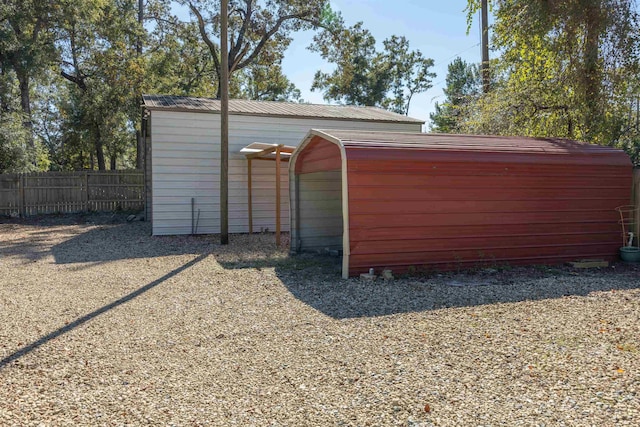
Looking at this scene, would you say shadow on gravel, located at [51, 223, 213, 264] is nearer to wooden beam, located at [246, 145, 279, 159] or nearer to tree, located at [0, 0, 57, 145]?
wooden beam, located at [246, 145, 279, 159]

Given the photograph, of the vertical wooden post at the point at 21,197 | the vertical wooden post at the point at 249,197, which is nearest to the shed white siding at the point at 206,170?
the vertical wooden post at the point at 249,197

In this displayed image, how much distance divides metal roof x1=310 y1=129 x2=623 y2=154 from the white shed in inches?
169

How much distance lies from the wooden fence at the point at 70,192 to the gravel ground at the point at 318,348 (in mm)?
9957

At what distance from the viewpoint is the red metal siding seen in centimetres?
655

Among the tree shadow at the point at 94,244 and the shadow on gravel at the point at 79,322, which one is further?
the tree shadow at the point at 94,244

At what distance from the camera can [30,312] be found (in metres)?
4.85

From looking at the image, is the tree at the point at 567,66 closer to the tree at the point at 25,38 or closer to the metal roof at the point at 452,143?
the metal roof at the point at 452,143

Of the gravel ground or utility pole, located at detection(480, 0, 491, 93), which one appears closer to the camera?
the gravel ground

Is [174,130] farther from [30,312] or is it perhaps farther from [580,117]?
[580,117]

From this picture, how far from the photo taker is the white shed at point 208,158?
1072 centimetres

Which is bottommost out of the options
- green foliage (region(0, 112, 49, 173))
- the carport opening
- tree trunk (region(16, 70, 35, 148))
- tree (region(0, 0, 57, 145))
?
the carport opening

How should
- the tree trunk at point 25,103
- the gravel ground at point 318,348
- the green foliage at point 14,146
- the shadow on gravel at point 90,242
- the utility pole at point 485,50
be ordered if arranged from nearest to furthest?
the gravel ground at point 318,348 < the shadow on gravel at point 90,242 < the utility pole at point 485,50 < the green foliage at point 14,146 < the tree trunk at point 25,103

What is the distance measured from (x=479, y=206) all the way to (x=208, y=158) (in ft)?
21.9

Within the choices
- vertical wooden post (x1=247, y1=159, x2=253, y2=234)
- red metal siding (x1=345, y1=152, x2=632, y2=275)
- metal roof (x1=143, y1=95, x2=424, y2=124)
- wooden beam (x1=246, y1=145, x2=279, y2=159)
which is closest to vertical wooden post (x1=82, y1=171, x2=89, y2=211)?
metal roof (x1=143, y1=95, x2=424, y2=124)
